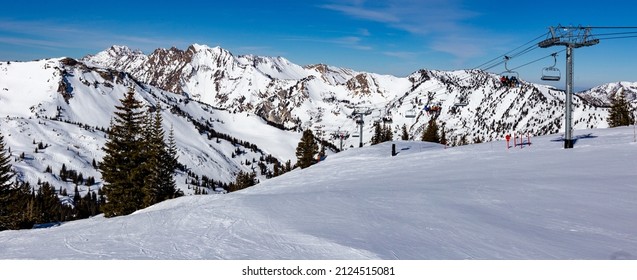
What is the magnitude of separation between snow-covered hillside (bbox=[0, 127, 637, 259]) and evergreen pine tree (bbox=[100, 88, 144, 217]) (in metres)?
27.2

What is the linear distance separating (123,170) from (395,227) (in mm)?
34880

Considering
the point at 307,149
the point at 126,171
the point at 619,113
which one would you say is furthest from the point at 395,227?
the point at 619,113

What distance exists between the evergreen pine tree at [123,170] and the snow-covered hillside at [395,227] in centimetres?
2717

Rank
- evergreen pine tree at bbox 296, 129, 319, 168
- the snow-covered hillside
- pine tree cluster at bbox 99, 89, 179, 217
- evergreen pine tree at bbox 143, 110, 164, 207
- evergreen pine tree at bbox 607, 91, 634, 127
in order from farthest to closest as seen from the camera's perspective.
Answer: evergreen pine tree at bbox 607, 91, 634, 127 < evergreen pine tree at bbox 296, 129, 319, 168 < evergreen pine tree at bbox 143, 110, 164, 207 < pine tree cluster at bbox 99, 89, 179, 217 < the snow-covered hillside

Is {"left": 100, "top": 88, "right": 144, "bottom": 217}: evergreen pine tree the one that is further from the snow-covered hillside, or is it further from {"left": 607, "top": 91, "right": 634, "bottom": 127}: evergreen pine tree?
{"left": 607, "top": 91, "right": 634, "bottom": 127}: evergreen pine tree

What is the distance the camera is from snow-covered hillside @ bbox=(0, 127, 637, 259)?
28.5 feet

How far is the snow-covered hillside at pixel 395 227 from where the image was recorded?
8.70 m

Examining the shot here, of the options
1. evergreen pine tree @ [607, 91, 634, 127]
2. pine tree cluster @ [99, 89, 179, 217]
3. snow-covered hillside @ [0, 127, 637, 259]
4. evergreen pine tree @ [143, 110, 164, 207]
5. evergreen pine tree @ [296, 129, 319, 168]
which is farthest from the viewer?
evergreen pine tree @ [607, 91, 634, 127]

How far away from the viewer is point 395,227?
33.8ft

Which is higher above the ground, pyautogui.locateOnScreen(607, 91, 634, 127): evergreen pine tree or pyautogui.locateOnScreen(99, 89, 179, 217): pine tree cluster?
pyautogui.locateOnScreen(607, 91, 634, 127): evergreen pine tree

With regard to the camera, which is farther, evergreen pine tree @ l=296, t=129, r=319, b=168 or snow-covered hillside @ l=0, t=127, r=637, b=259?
evergreen pine tree @ l=296, t=129, r=319, b=168

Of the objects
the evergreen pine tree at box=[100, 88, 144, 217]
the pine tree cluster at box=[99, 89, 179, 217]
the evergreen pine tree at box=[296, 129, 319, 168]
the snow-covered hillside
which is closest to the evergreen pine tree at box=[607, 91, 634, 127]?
the evergreen pine tree at box=[296, 129, 319, 168]

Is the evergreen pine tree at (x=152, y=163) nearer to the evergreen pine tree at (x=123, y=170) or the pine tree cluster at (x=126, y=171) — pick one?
the pine tree cluster at (x=126, y=171)
